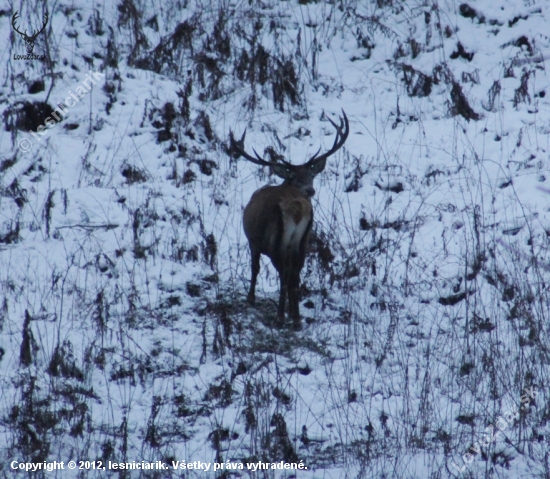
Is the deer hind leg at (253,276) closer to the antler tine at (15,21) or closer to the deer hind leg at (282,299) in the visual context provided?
the deer hind leg at (282,299)

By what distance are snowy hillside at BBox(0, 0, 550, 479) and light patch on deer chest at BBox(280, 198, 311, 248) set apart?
29.0 inches

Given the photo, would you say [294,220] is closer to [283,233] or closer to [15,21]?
[283,233]

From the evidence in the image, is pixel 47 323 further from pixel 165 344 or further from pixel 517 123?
pixel 517 123

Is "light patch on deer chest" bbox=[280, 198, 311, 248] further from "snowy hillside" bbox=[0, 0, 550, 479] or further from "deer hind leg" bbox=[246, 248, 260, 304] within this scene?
"snowy hillside" bbox=[0, 0, 550, 479]

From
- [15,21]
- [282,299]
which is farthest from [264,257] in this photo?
[15,21]

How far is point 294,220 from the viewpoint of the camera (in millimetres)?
7121

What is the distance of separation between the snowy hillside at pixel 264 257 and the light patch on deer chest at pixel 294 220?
0.74 meters

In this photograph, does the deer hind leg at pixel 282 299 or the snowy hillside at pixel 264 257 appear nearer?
the snowy hillside at pixel 264 257

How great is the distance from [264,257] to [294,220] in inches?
78.7

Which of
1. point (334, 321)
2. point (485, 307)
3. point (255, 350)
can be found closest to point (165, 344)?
point (255, 350)

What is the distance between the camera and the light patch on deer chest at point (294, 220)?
711 cm

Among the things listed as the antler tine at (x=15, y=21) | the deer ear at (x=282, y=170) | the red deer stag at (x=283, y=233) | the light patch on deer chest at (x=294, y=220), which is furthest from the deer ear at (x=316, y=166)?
the antler tine at (x=15, y=21)

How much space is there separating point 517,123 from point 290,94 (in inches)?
124

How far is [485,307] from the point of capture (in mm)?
7406
